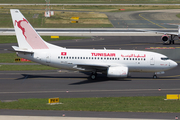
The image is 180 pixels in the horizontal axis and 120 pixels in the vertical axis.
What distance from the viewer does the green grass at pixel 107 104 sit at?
88.5ft

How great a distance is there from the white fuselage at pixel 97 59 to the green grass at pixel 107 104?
30.9ft

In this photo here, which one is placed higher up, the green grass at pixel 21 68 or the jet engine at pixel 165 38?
the jet engine at pixel 165 38

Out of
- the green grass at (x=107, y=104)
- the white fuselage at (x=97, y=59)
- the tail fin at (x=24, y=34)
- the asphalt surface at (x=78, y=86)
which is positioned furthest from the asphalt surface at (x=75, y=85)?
the tail fin at (x=24, y=34)

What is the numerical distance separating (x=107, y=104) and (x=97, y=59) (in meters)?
12.7

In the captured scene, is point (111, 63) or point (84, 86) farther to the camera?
point (111, 63)

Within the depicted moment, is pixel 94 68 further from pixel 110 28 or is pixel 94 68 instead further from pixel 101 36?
pixel 110 28

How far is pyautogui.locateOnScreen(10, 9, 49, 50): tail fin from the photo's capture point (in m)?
40.4

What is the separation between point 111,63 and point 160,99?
11072mm

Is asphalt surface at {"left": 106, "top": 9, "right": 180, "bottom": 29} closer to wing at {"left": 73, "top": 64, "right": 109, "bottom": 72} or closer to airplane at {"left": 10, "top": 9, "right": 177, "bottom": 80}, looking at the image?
airplane at {"left": 10, "top": 9, "right": 177, "bottom": 80}

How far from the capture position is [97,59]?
134 ft

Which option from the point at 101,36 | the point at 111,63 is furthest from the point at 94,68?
the point at 101,36

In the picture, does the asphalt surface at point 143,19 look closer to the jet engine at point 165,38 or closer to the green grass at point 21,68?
the jet engine at point 165,38

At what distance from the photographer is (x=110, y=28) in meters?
95.5

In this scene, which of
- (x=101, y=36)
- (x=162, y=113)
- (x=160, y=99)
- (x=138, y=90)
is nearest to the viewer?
(x=162, y=113)
